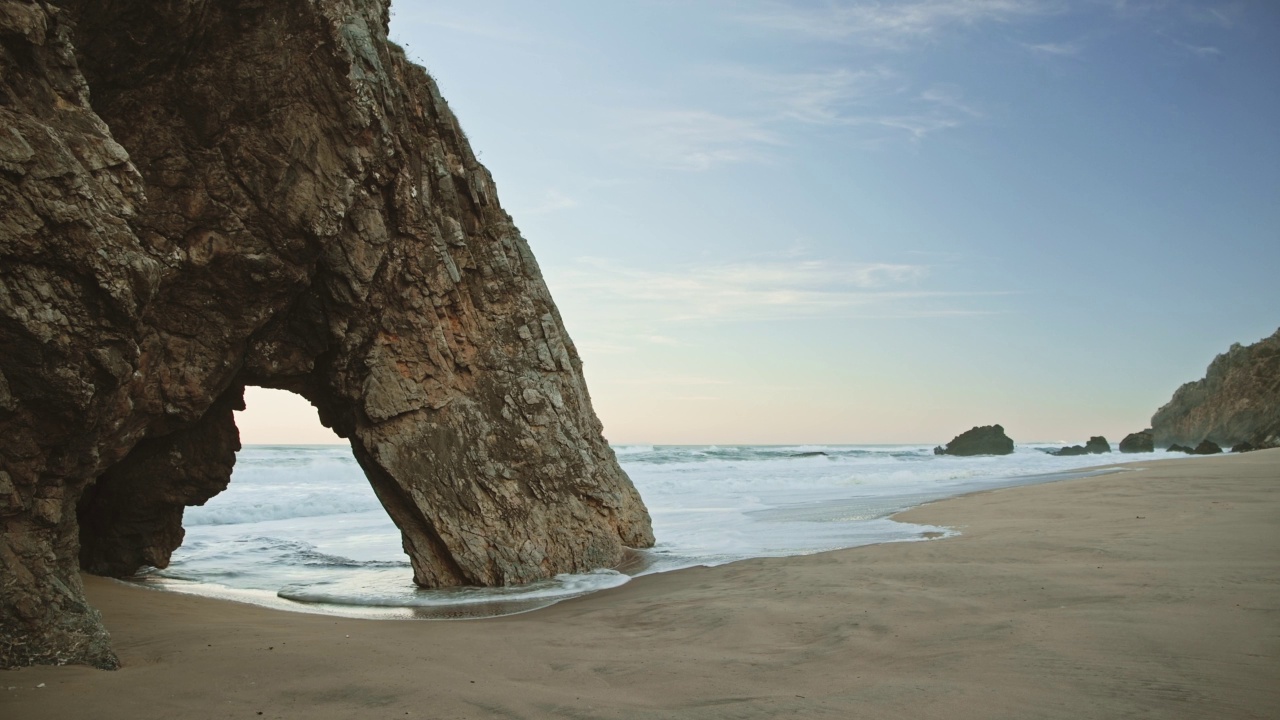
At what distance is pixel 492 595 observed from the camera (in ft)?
31.9

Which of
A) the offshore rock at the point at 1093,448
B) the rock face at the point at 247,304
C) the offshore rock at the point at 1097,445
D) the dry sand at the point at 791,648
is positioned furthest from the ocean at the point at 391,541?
the offshore rock at the point at 1097,445

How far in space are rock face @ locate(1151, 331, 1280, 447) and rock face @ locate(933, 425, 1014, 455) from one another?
1421 centimetres

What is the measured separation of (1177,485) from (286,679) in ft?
52.4

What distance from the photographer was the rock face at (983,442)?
223 feet

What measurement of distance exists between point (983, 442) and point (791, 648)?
68684 mm

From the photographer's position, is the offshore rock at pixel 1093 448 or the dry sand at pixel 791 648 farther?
the offshore rock at pixel 1093 448

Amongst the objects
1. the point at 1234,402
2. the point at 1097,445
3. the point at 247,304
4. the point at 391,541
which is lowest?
the point at 391,541

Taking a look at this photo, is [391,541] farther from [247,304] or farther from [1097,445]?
[1097,445]

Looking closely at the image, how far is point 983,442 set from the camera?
225 ft

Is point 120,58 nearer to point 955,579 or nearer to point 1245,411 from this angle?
point 955,579

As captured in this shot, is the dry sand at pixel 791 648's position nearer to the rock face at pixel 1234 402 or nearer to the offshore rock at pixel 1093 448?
the rock face at pixel 1234 402

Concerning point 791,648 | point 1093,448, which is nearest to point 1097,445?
point 1093,448

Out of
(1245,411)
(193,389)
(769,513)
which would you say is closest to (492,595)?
(193,389)

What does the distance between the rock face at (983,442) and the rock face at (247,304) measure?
6265cm
